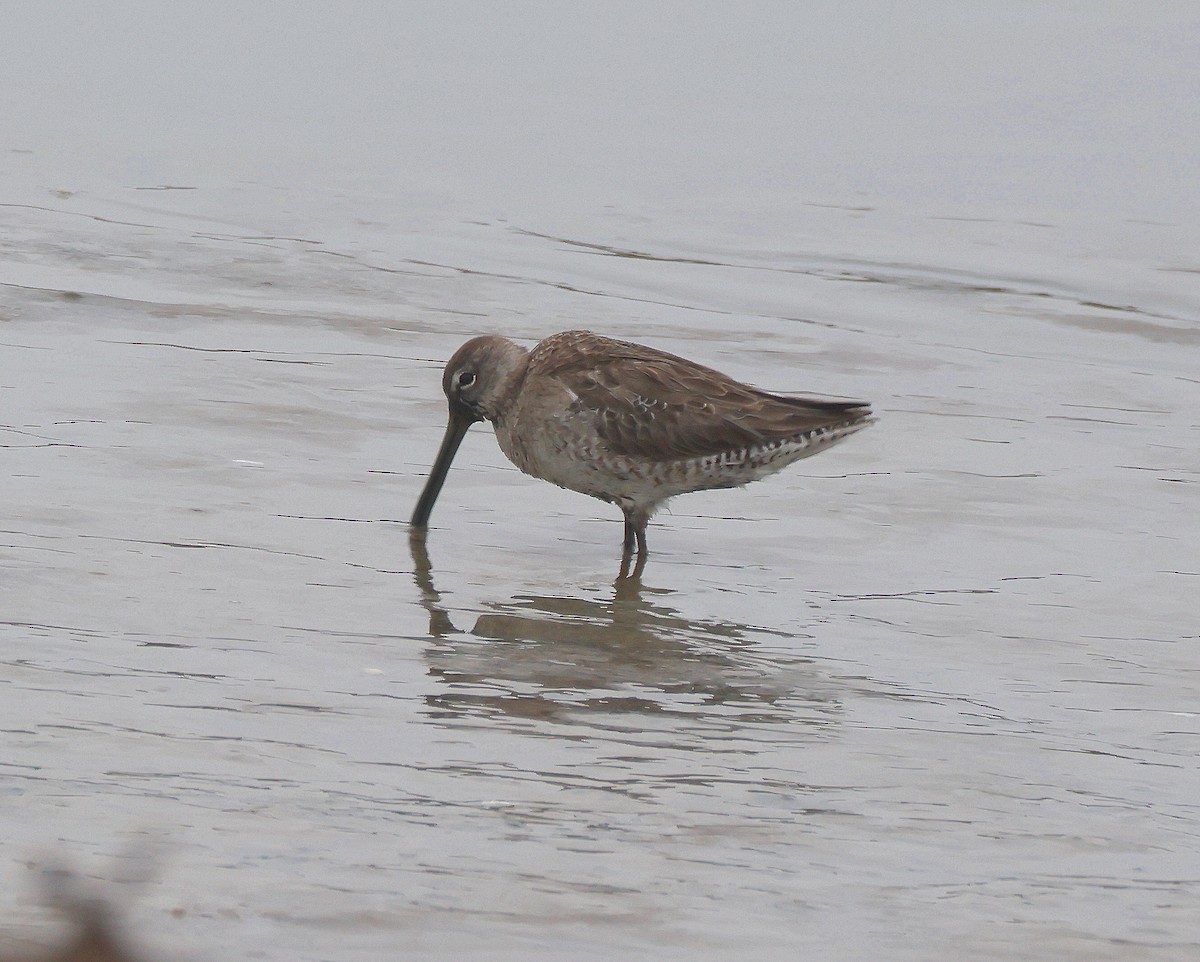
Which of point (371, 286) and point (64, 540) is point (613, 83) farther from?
point (64, 540)

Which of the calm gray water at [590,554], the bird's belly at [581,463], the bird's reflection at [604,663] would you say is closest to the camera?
the calm gray water at [590,554]

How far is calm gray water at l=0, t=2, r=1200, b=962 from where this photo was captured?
4.01 meters

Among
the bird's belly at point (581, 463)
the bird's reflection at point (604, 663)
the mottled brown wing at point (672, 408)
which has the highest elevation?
the mottled brown wing at point (672, 408)

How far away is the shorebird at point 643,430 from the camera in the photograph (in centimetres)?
723

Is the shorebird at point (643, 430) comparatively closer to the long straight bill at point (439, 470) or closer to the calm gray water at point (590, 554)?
the long straight bill at point (439, 470)

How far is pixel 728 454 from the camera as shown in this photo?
7270 mm

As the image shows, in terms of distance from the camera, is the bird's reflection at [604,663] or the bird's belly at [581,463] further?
the bird's belly at [581,463]

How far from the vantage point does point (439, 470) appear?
7469 mm

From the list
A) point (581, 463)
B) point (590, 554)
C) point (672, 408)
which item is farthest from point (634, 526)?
point (672, 408)

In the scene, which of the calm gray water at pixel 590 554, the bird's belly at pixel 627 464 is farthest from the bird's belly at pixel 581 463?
the calm gray water at pixel 590 554

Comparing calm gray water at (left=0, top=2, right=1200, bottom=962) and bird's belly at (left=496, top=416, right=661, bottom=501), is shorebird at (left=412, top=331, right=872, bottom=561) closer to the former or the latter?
bird's belly at (left=496, top=416, right=661, bottom=501)

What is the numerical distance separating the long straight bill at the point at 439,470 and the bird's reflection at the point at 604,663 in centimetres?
53

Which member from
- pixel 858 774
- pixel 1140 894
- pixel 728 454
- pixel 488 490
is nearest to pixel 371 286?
pixel 488 490

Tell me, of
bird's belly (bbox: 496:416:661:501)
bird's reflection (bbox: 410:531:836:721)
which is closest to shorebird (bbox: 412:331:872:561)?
bird's belly (bbox: 496:416:661:501)
